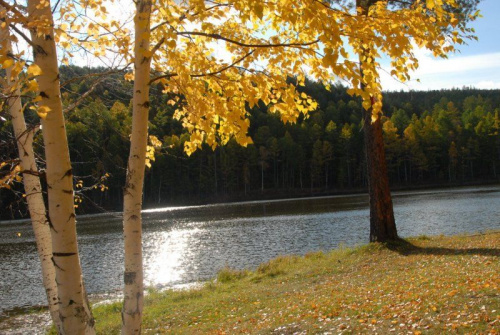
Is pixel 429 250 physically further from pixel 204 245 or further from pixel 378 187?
pixel 204 245

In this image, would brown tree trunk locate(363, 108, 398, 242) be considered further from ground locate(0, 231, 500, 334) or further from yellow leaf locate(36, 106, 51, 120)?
yellow leaf locate(36, 106, 51, 120)

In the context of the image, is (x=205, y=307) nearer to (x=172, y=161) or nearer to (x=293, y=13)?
(x=293, y=13)

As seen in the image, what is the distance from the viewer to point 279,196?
76.1 m

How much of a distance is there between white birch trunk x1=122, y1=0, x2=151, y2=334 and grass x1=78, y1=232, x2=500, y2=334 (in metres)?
3.02

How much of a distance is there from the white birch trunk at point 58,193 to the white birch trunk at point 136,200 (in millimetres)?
738

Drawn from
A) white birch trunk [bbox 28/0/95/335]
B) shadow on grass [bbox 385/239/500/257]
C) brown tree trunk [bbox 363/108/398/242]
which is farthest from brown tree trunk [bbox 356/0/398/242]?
white birch trunk [bbox 28/0/95/335]

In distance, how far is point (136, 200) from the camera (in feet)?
12.8

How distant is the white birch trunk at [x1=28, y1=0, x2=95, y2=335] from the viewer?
300 centimetres

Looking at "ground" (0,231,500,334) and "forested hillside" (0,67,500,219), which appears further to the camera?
"forested hillside" (0,67,500,219)

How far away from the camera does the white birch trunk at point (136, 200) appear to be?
12.4 feet

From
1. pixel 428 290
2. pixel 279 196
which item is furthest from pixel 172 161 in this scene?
pixel 428 290

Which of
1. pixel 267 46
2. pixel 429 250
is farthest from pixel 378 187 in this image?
pixel 267 46

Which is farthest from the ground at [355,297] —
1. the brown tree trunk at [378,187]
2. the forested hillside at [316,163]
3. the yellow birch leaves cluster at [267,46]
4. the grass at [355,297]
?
the forested hillside at [316,163]

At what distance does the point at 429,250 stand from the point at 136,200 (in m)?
9.21
